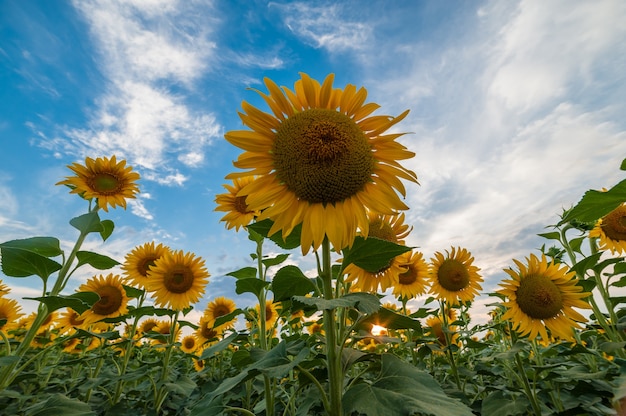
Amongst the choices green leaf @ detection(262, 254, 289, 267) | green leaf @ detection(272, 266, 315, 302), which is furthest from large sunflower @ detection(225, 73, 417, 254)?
green leaf @ detection(262, 254, 289, 267)

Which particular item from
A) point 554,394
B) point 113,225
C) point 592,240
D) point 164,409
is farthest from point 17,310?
point 592,240

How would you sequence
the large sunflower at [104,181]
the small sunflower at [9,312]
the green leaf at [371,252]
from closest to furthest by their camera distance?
the green leaf at [371,252], the large sunflower at [104,181], the small sunflower at [9,312]

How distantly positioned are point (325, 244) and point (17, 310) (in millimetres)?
7225

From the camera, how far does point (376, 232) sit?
10.3ft

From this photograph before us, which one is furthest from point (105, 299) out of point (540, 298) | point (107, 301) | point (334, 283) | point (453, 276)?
point (540, 298)

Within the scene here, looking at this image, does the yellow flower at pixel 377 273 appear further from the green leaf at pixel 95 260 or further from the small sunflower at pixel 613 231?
the small sunflower at pixel 613 231

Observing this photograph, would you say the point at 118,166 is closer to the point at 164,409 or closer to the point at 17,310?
the point at 164,409

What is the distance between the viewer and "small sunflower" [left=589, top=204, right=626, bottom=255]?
4719mm

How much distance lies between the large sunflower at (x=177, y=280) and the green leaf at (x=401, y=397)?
390cm

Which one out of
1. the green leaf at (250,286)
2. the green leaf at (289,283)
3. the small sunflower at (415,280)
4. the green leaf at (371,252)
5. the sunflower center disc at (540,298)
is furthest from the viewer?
the small sunflower at (415,280)

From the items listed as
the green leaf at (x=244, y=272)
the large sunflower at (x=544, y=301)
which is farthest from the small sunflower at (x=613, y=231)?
the green leaf at (x=244, y=272)

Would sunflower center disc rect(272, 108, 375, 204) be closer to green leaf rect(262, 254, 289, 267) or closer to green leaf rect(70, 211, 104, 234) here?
green leaf rect(262, 254, 289, 267)

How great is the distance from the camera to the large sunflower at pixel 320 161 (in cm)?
221

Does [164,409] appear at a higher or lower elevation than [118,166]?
lower
